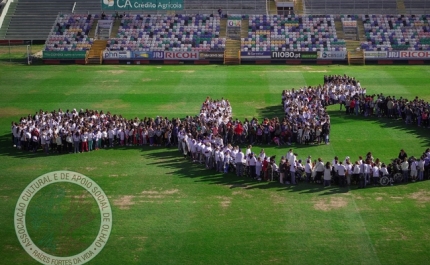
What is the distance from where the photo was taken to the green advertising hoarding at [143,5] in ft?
219

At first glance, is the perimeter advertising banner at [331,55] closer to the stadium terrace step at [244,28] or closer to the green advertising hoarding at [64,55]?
the stadium terrace step at [244,28]

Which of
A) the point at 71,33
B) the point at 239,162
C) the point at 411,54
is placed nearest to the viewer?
the point at 239,162

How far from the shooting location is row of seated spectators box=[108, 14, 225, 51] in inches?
2387

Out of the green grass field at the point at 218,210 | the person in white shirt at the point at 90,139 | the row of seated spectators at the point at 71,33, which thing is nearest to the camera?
the green grass field at the point at 218,210

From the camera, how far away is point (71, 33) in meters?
63.8

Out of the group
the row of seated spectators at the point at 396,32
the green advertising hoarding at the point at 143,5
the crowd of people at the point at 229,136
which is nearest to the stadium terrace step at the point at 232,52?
the green advertising hoarding at the point at 143,5

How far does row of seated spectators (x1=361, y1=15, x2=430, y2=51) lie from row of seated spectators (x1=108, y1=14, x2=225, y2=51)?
1450cm

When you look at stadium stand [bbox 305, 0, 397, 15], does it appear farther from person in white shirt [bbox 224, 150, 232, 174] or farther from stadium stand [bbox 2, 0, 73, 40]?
person in white shirt [bbox 224, 150, 232, 174]

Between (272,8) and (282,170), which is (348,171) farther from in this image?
(272,8)

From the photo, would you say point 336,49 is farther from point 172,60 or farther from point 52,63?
point 52,63

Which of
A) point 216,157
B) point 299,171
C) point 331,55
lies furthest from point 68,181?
point 331,55

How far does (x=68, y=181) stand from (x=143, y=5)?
142 feet

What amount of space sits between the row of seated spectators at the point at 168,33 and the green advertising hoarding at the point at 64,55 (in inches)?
116

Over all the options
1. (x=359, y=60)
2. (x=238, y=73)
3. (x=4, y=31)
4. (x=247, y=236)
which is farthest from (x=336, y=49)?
(x=247, y=236)
